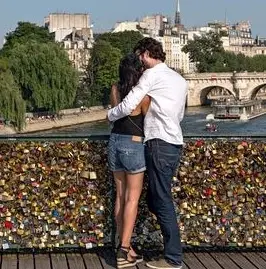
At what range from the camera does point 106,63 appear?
6003 centimetres

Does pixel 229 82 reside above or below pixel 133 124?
below

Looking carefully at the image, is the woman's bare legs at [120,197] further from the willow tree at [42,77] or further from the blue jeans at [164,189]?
the willow tree at [42,77]

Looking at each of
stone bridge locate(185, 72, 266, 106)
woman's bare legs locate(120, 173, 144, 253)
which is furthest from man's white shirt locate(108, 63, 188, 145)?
stone bridge locate(185, 72, 266, 106)

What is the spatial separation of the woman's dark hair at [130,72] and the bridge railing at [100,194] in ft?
1.77

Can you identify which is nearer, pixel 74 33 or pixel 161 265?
pixel 161 265

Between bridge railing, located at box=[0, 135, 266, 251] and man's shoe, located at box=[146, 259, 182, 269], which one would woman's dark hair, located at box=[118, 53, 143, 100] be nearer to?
bridge railing, located at box=[0, 135, 266, 251]

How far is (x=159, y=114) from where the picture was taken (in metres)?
4.73

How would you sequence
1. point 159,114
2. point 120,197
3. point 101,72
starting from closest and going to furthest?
point 159,114 → point 120,197 → point 101,72

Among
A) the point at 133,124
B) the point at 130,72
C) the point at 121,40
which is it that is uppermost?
the point at 121,40

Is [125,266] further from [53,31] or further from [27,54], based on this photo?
[53,31]

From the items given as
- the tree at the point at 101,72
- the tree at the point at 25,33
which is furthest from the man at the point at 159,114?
the tree at the point at 25,33

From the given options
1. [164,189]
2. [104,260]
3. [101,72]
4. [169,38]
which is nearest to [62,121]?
[101,72]

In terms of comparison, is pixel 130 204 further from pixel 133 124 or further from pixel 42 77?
pixel 42 77

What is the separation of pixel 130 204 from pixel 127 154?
32cm
